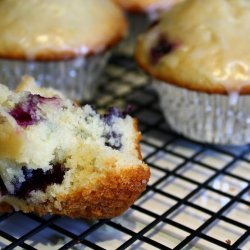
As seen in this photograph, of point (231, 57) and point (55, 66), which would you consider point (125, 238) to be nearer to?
point (231, 57)

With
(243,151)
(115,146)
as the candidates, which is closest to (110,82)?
(243,151)

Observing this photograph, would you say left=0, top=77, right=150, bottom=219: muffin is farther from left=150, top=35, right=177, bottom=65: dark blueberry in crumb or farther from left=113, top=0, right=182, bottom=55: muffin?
left=113, top=0, right=182, bottom=55: muffin

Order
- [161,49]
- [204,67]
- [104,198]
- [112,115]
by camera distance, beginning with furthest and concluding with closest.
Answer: [161,49], [204,67], [112,115], [104,198]

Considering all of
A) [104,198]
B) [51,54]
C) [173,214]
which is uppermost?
[51,54]

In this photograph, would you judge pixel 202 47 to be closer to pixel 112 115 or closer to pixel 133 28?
pixel 112 115

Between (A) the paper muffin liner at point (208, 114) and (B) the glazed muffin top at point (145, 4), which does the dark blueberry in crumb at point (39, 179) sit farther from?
(B) the glazed muffin top at point (145, 4)

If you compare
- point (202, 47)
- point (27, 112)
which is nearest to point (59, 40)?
point (202, 47)

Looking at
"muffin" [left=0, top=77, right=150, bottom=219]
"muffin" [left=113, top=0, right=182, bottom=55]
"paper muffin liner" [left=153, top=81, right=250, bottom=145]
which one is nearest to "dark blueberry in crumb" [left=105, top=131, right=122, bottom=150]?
"muffin" [left=0, top=77, right=150, bottom=219]
